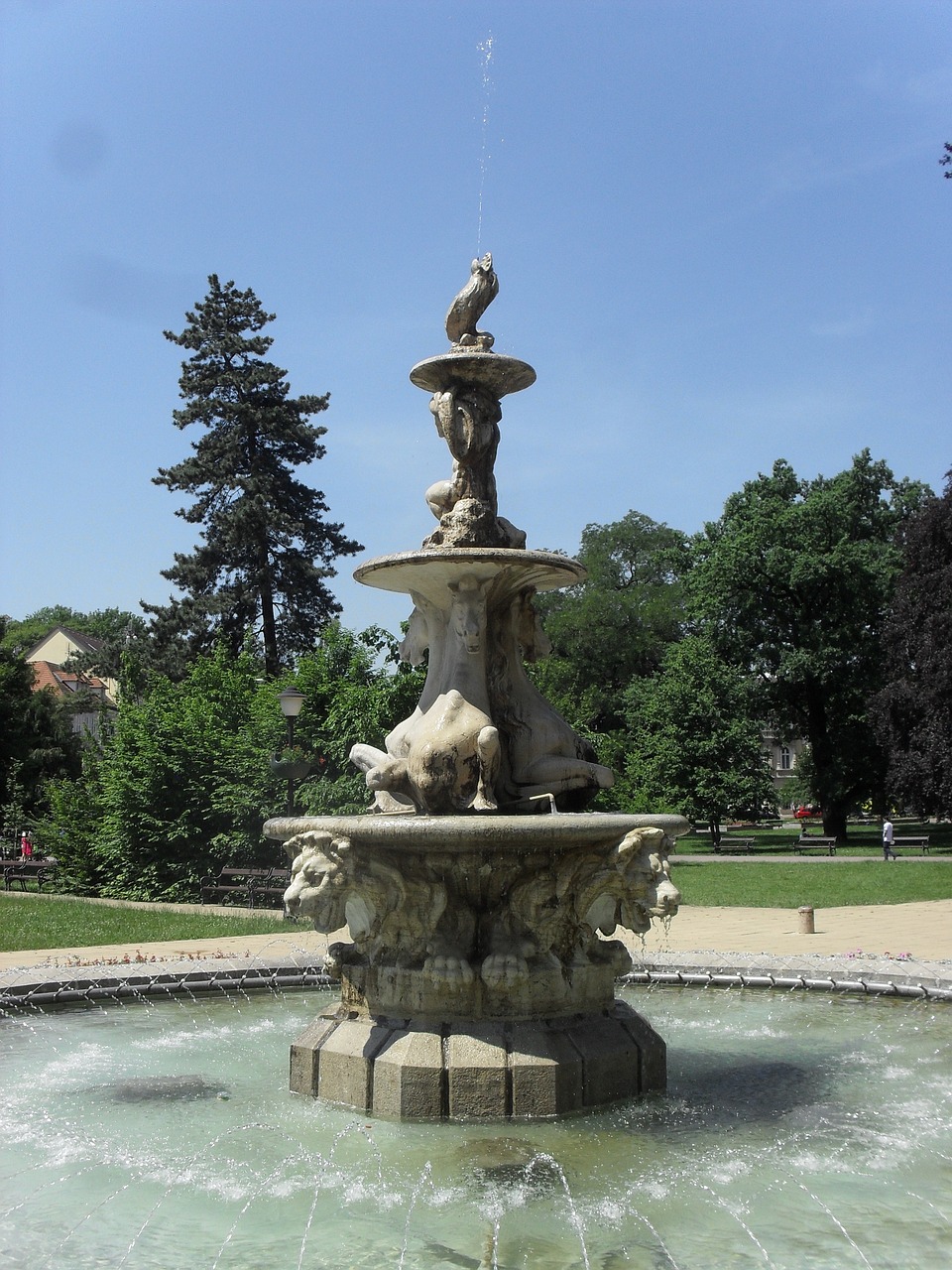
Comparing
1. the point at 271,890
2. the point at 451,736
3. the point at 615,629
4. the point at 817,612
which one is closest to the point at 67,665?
the point at 615,629

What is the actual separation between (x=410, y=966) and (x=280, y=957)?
16.5 ft

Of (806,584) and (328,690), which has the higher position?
(806,584)

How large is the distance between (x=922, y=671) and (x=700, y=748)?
6621mm

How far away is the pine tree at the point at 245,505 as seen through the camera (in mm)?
37312

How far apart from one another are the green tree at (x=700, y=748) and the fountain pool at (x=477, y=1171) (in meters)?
28.6

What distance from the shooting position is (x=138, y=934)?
618 inches

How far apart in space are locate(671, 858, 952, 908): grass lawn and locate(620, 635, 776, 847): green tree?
4362mm

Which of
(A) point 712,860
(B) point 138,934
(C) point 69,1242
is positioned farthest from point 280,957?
(A) point 712,860

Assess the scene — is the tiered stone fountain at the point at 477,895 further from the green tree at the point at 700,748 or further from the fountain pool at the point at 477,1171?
the green tree at the point at 700,748

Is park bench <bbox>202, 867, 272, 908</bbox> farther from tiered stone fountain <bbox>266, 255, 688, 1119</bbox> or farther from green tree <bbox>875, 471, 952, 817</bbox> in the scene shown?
green tree <bbox>875, 471, 952, 817</bbox>

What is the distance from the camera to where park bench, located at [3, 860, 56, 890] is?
25.6 m

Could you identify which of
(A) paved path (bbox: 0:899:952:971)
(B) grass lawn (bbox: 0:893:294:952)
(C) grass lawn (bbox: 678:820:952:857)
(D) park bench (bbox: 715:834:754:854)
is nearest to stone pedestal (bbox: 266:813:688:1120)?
(A) paved path (bbox: 0:899:952:971)

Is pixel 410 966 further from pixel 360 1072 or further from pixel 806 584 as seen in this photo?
pixel 806 584

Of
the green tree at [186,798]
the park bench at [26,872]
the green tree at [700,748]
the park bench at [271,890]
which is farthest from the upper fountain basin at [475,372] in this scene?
the green tree at [700,748]
